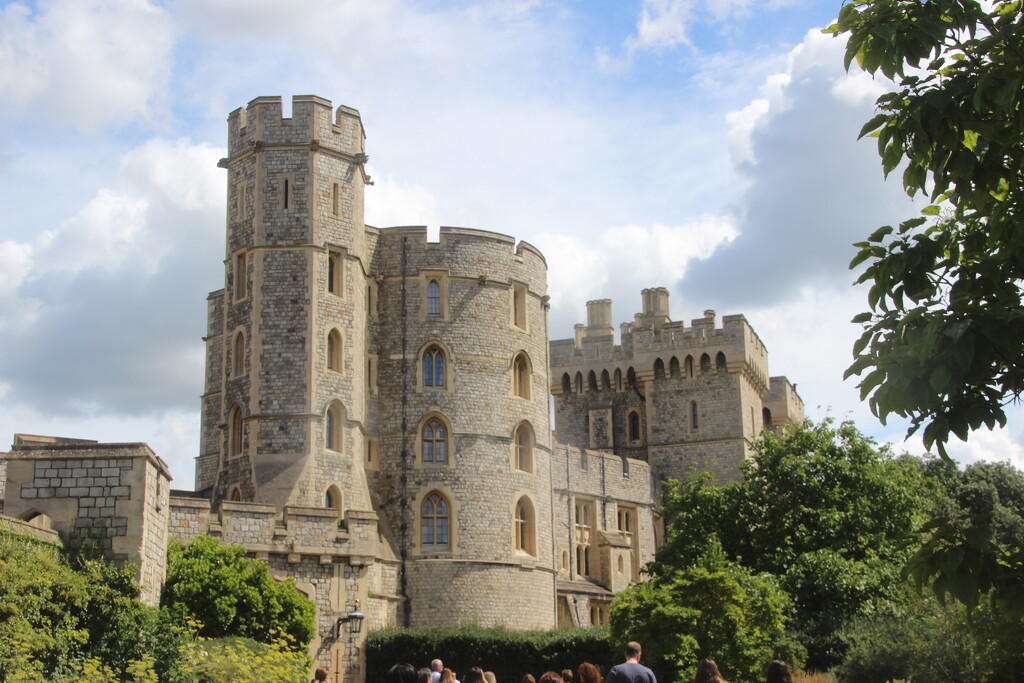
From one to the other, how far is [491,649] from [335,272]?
10.4 metres

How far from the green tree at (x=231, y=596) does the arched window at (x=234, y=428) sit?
19.1 ft

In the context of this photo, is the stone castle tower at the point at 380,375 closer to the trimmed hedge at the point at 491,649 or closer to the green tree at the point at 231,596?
the trimmed hedge at the point at 491,649

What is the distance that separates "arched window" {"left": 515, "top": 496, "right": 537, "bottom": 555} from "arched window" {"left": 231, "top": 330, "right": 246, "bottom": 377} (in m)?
8.71

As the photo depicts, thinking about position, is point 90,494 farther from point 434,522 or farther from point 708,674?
point 434,522

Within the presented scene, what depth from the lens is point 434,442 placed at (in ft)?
117

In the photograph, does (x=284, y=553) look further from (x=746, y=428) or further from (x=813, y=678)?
(x=746, y=428)

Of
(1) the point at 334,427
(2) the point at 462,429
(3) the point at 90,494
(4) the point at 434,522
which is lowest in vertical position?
(3) the point at 90,494

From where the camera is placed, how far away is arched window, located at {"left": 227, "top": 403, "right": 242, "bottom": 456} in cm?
3278

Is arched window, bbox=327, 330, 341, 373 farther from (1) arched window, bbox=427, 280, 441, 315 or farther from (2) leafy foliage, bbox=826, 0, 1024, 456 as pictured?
(2) leafy foliage, bbox=826, 0, 1024, 456

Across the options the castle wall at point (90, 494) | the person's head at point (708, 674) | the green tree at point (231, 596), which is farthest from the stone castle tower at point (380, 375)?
the person's head at point (708, 674)

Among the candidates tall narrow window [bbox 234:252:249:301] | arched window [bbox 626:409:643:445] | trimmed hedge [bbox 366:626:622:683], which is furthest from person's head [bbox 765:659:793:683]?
arched window [bbox 626:409:643:445]

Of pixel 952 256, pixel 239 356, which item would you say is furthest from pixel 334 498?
pixel 952 256

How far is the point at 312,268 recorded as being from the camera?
1296 inches

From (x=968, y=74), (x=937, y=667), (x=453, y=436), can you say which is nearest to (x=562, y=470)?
(x=453, y=436)
